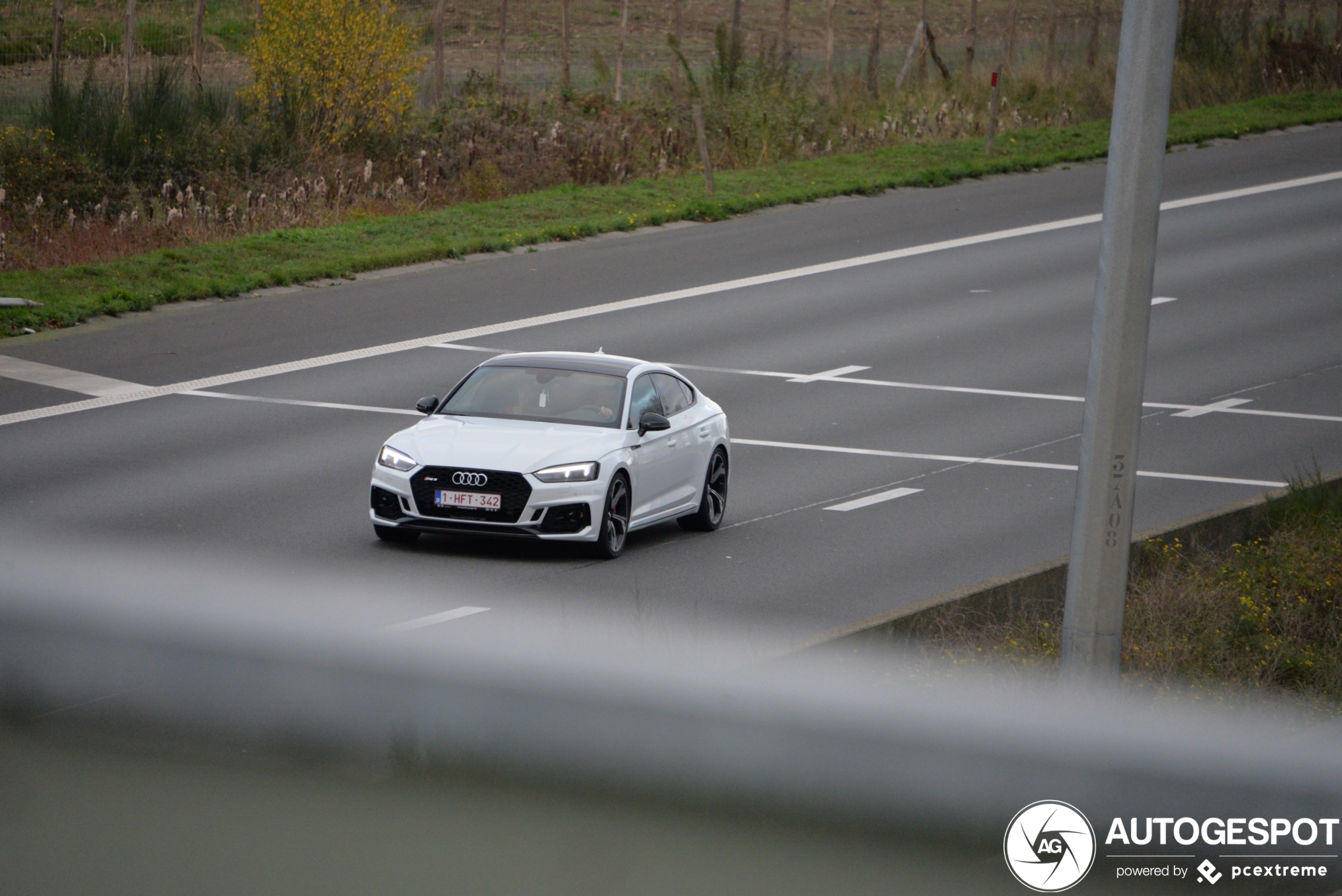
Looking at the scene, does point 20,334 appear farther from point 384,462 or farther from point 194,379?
point 384,462

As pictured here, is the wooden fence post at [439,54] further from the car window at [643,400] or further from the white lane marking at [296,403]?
the car window at [643,400]

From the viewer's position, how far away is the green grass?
2464 centimetres

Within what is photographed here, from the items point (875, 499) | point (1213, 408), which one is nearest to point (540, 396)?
point (875, 499)

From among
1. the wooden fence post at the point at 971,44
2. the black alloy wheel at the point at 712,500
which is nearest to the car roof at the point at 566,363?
the black alloy wheel at the point at 712,500

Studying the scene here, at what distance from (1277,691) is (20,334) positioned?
17.1 metres

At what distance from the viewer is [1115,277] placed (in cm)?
861

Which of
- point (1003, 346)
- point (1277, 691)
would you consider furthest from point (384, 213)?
point (1277, 691)

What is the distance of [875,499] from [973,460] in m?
1.99

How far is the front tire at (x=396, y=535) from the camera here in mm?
13812

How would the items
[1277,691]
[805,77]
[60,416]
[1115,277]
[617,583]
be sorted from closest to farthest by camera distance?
[1115,277] → [1277,691] → [617,583] → [60,416] → [805,77]

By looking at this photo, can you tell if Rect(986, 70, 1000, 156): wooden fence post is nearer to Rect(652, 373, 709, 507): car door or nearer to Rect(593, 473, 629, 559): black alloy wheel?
Rect(652, 373, 709, 507): car door

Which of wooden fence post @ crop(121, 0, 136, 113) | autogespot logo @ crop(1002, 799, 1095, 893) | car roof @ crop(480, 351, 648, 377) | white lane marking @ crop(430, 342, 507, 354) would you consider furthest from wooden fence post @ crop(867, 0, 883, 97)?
autogespot logo @ crop(1002, 799, 1095, 893)

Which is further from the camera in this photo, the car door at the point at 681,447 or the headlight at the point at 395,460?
the car door at the point at 681,447

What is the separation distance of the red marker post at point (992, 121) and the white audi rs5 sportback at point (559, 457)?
20.4 m
